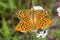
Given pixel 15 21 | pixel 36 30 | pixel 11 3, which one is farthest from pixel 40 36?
pixel 15 21

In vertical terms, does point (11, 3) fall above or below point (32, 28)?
above

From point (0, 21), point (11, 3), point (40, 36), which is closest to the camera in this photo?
point (40, 36)

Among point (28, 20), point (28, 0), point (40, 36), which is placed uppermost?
point (28, 0)

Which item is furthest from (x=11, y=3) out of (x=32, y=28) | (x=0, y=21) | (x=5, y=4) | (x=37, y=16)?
(x=32, y=28)

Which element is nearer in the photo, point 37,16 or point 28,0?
point 37,16

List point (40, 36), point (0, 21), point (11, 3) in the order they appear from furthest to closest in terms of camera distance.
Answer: point (0, 21), point (11, 3), point (40, 36)

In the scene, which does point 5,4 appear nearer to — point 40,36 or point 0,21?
point 0,21
